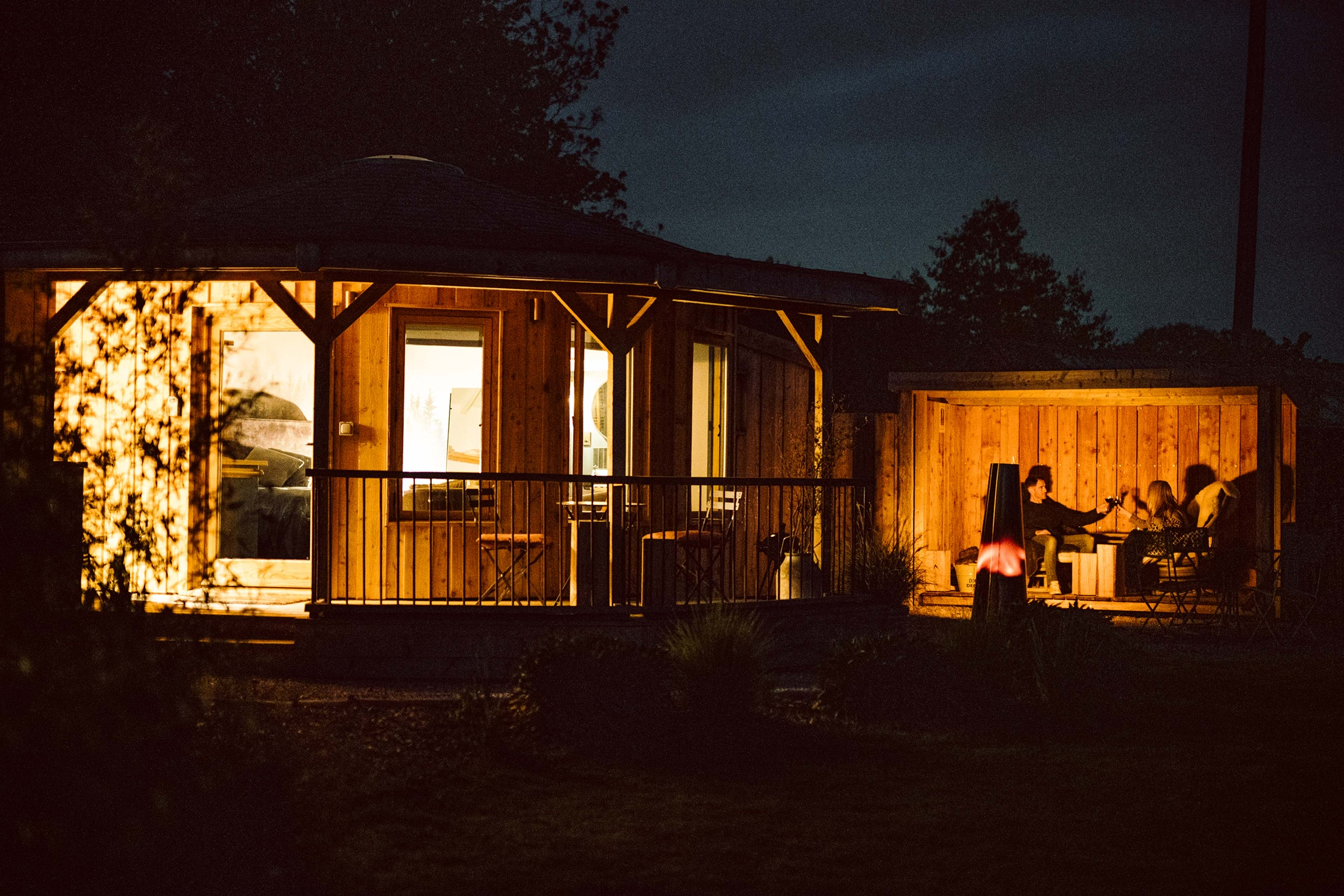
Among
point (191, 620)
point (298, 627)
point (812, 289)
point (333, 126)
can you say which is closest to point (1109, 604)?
point (812, 289)

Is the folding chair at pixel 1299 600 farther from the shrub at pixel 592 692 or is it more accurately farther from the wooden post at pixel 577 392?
the shrub at pixel 592 692

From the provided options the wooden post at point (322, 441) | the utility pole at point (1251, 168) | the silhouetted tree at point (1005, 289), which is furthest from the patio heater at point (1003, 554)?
the silhouetted tree at point (1005, 289)

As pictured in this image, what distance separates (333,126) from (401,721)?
1666 centimetres

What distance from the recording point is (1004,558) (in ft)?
30.5

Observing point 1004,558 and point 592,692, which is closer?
point 592,692

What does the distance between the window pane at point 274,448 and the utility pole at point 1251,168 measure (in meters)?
17.7

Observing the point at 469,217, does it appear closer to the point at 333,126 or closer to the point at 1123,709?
the point at 1123,709

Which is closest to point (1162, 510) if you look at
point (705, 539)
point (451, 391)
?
point (705, 539)

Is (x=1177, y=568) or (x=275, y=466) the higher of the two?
(x=275, y=466)

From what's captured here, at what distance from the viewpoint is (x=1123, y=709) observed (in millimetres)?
8289

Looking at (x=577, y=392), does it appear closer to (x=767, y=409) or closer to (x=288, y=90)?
(x=767, y=409)

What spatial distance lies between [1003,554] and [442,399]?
440cm

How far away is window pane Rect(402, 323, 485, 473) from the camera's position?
10562mm

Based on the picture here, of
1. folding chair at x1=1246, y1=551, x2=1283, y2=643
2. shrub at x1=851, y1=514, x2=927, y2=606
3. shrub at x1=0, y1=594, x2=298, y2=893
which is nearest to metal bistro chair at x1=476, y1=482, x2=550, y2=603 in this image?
shrub at x1=851, y1=514, x2=927, y2=606
